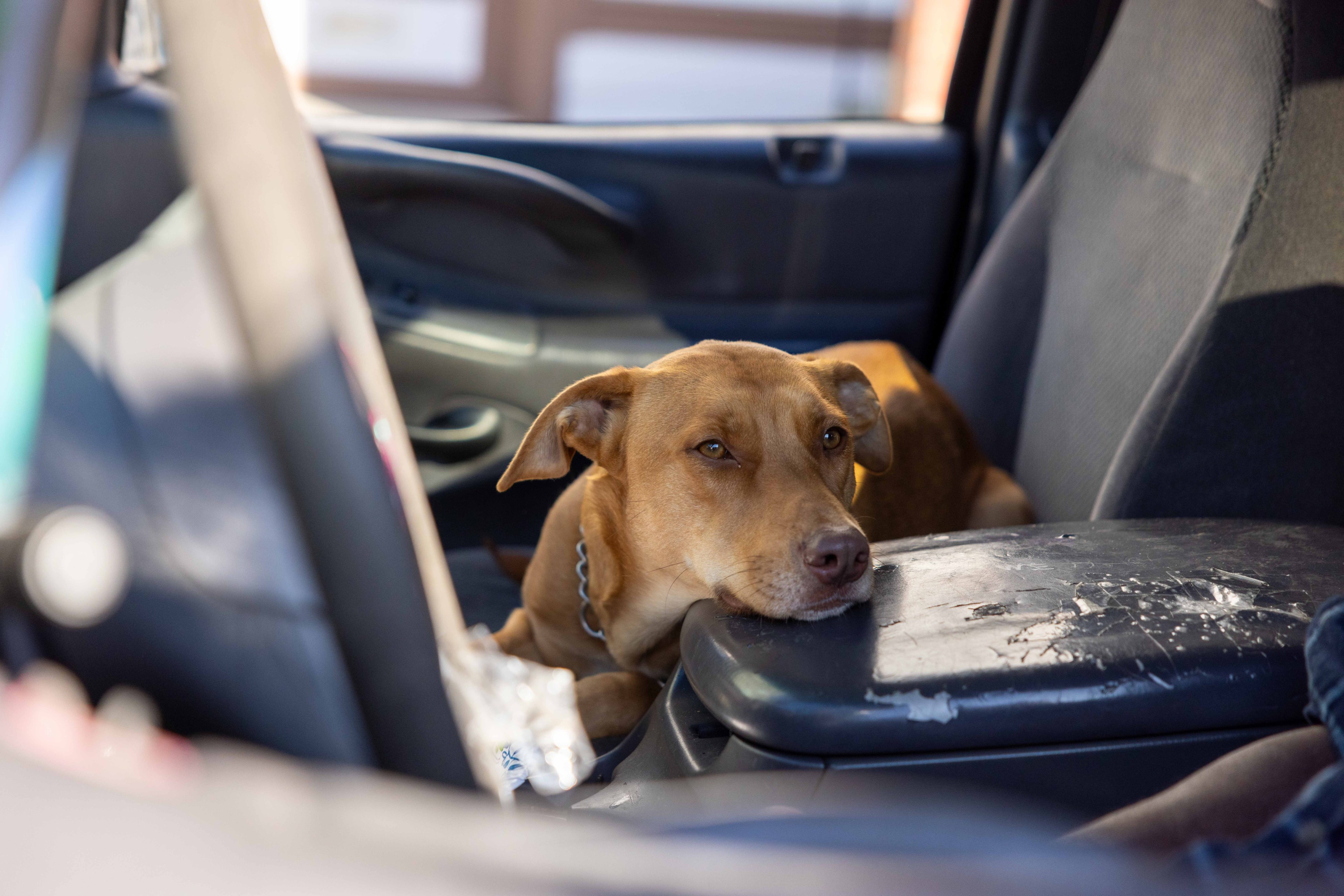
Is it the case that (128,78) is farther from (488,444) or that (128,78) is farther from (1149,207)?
(1149,207)

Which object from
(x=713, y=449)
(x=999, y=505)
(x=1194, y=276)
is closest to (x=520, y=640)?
(x=713, y=449)

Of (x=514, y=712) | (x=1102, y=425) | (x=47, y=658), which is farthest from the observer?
(x=1102, y=425)

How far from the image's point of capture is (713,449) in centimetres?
227

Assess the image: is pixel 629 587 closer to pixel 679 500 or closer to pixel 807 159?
pixel 679 500

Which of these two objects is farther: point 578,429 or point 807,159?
point 807,159

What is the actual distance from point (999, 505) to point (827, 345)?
103cm

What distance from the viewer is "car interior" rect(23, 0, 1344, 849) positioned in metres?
0.95

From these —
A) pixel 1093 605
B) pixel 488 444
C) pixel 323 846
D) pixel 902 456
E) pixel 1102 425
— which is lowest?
pixel 488 444

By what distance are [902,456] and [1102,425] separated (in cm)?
60

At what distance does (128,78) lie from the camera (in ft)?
6.51

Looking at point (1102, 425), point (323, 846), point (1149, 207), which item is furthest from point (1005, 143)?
point (323, 846)

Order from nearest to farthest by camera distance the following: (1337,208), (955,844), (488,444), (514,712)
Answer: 1. (955,844)
2. (514,712)
3. (1337,208)
4. (488,444)

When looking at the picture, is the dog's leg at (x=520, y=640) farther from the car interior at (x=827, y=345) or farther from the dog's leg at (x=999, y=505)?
the dog's leg at (x=999, y=505)

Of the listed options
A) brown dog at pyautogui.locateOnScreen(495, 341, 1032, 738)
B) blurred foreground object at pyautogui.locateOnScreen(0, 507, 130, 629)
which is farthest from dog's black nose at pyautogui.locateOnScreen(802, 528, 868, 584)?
blurred foreground object at pyautogui.locateOnScreen(0, 507, 130, 629)
